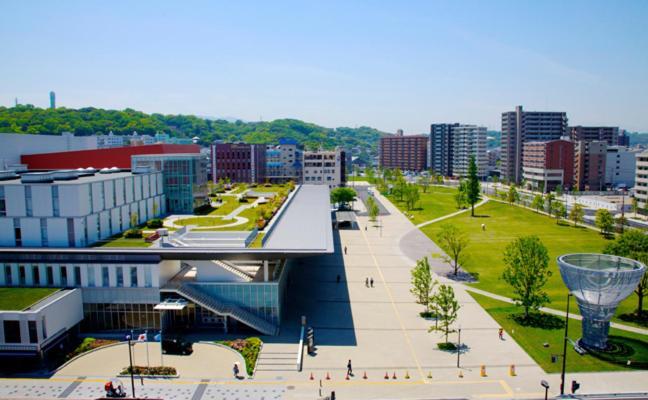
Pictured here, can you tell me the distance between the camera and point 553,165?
14312 cm

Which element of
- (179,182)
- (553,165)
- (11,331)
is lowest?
(11,331)

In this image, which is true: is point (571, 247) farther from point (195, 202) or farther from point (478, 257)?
point (195, 202)

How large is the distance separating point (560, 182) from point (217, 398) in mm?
136825

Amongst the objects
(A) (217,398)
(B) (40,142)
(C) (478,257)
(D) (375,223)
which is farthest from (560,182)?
(A) (217,398)

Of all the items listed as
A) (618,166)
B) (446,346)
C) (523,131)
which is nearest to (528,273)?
(446,346)

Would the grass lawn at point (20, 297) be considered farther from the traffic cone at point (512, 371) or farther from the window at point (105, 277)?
the traffic cone at point (512, 371)

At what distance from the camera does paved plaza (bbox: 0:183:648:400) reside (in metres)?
29.6

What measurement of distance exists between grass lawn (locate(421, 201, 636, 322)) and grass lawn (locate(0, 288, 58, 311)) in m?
39.2

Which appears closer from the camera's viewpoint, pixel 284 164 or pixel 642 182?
pixel 642 182

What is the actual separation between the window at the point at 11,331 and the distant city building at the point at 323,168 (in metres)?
97.7

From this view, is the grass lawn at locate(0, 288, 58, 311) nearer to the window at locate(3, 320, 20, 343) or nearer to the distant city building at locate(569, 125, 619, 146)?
the window at locate(3, 320, 20, 343)

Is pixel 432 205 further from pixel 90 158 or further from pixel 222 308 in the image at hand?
pixel 222 308

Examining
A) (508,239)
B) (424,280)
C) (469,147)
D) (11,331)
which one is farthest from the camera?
(469,147)

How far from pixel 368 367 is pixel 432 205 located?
87443mm
